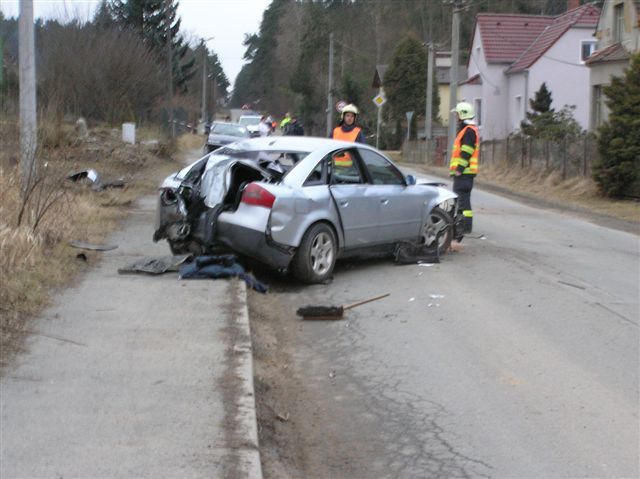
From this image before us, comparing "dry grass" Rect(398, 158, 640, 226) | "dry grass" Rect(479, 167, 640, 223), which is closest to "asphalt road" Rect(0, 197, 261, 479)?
"dry grass" Rect(398, 158, 640, 226)

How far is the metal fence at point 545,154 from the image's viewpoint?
25609 millimetres

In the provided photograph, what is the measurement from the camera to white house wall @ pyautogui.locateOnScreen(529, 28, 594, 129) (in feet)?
151

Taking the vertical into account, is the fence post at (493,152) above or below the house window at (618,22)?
below

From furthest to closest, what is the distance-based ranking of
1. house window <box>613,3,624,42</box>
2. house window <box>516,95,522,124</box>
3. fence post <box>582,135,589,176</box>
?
house window <box>516,95,522,124</box>, house window <box>613,3,624,42</box>, fence post <box>582,135,589,176</box>

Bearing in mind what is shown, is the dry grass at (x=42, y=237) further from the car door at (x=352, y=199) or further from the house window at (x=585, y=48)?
the house window at (x=585, y=48)

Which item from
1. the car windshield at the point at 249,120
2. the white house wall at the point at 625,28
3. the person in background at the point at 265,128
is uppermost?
the white house wall at the point at 625,28

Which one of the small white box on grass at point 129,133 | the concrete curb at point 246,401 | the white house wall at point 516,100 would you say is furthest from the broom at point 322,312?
the white house wall at point 516,100

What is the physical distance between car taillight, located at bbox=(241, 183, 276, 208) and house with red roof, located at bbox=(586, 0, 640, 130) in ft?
66.3

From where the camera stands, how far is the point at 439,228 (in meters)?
12.0

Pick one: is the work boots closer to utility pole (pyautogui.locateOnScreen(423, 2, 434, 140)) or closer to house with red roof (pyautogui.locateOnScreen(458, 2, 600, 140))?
utility pole (pyautogui.locateOnScreen(423, 2, 434, 140))

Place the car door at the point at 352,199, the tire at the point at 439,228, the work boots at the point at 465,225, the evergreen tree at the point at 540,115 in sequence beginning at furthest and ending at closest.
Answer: the evergreen tree at the point at 540,115 → the work boots at the point at 465,225 → the tire at the point at 439,228 → the car door at the point at 352,199

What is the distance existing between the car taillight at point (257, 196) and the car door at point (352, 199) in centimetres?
94

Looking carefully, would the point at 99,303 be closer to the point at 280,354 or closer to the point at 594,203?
the point at 280,354

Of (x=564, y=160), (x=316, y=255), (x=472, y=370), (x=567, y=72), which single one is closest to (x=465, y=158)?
(x=316, y=255)
